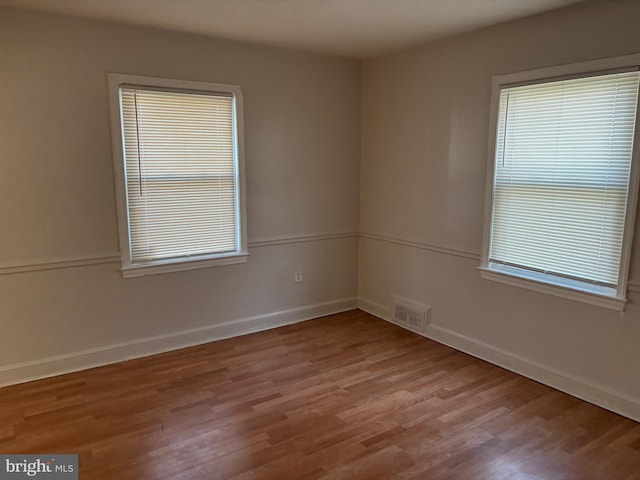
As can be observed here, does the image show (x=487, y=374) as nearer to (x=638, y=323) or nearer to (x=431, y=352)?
(x=431, y=352)

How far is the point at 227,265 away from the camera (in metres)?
3.93

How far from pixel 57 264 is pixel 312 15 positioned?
245cm

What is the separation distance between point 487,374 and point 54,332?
314 centimetres

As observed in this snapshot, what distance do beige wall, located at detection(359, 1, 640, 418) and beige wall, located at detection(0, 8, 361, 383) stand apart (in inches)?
16.8

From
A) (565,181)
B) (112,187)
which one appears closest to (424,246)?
(565,181)

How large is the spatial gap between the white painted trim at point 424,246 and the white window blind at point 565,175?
0.20 metres

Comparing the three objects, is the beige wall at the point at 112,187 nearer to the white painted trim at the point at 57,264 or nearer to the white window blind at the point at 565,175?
the white painted trim at the point at 57,264

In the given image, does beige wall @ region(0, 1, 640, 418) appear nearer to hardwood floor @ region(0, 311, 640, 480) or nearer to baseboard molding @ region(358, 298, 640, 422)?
baseboard molding @ region(358, 298, 640, 422)

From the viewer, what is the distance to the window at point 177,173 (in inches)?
132

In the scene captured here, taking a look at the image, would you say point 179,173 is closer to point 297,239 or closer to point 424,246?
point 297,239

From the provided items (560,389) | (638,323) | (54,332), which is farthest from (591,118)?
(54,332)

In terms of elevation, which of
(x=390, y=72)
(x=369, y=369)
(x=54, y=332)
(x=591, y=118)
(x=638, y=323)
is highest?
(x=390, y=72)

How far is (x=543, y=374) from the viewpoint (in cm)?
317

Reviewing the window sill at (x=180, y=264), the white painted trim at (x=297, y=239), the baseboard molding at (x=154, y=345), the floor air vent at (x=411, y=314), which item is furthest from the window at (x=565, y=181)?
Result: the window sill at (x=180, y=264)
